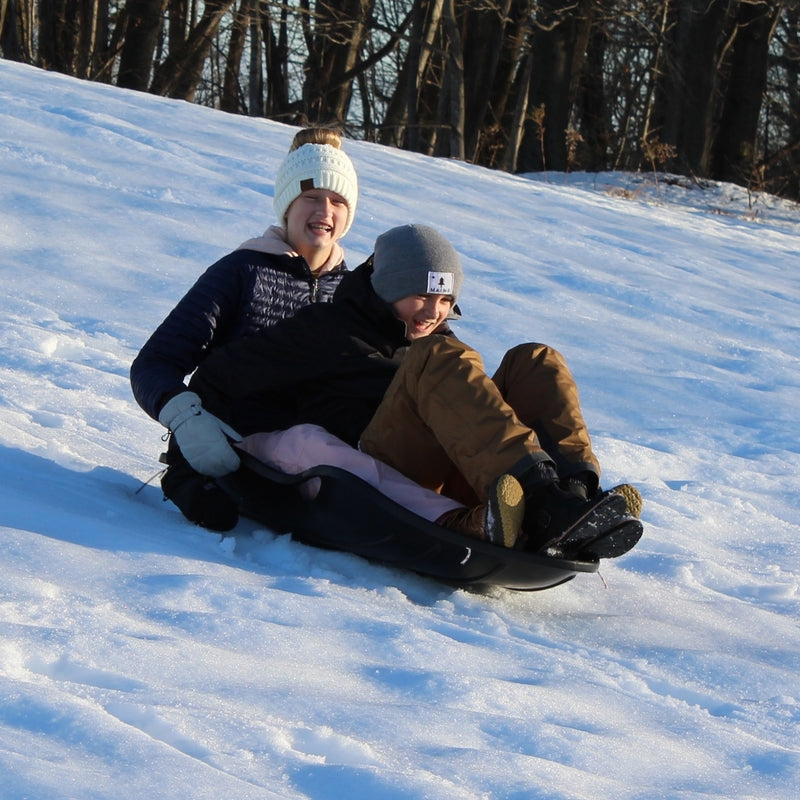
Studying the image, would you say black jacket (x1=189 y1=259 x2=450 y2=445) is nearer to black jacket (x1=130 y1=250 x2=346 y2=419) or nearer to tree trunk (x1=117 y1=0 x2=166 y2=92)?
black jacket (x1=130 y1=250 x2=346 y2=419)

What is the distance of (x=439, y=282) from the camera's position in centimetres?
310

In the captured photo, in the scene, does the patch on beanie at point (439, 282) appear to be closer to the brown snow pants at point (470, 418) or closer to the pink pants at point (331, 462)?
the brown snow pants at point (470, 418)

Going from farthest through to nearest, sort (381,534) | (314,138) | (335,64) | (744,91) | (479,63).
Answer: (335,64) → (479,63) → (744,91) → (314,138) → (381,534)

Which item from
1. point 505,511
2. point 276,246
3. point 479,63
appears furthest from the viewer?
point 479,63

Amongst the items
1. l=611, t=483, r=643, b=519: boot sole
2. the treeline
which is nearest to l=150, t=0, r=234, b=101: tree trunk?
the treeline

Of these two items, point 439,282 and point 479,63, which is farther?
point 479,63

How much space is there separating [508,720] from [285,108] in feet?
61.1

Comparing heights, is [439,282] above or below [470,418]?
above

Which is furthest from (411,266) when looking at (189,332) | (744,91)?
(744,91)

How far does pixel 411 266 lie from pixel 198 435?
27.5 inches

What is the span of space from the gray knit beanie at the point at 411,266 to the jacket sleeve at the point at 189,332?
0.48 metres

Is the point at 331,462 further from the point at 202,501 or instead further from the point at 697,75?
the point at 697,75

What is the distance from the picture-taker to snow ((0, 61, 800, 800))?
1672mm

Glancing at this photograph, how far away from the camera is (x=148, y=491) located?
3.44 m
